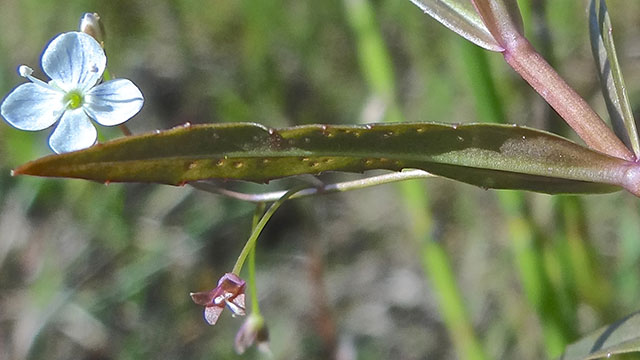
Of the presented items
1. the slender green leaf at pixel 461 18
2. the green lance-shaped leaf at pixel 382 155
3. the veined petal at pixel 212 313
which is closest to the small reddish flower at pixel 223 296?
the veined petal at pixel 212 313

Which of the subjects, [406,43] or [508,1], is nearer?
[508,1]

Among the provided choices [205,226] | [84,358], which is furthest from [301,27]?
[84,358]

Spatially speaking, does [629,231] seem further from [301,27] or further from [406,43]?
[301,27]

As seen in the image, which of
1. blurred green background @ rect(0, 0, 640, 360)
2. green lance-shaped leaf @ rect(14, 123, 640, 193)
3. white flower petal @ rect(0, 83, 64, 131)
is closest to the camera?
green lance-shaped leaf @ rect(14, 123, 640, 193)

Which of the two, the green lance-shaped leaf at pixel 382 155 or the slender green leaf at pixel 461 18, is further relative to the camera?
the slender green leaf at pixel 461 18

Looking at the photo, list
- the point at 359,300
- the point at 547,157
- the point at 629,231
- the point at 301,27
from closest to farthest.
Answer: the point at 547,157 < the point at 629,231 < the point at 359,300 < the point at 301,27

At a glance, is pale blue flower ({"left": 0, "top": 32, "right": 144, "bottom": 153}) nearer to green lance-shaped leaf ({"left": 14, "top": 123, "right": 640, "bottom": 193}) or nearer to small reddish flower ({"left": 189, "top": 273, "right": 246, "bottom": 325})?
green lance-shaped leaf ({"left": 14, "top": 123, "right": 640, "bottom": 193})

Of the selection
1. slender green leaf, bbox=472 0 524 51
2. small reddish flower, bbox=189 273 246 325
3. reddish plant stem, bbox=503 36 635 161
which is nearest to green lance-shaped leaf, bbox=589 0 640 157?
reddish plant stem, bbox=503 36 635 161

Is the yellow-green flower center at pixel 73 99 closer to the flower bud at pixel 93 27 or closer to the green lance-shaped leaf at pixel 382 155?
the flower bud at pixel 93 27
